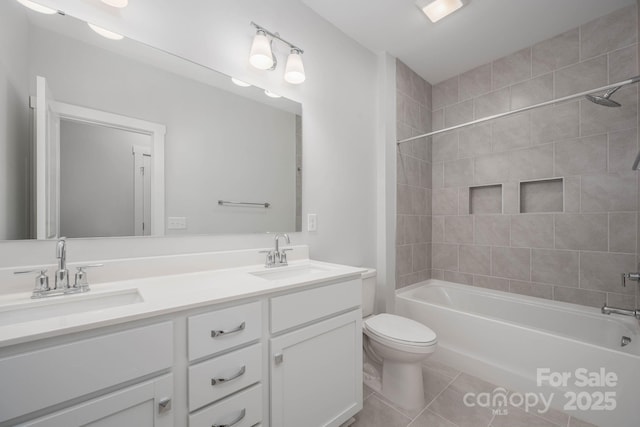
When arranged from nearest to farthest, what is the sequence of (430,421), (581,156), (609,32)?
(430,421) → (609,32) → (581,156)

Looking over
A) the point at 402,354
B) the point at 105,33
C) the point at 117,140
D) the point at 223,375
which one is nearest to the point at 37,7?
the point at 105,33

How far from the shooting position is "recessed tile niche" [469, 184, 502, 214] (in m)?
2.46

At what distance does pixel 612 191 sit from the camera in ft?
6.19

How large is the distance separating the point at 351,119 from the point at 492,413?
212cm

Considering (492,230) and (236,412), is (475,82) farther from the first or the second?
(236,412)

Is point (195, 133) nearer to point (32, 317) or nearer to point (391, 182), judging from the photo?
point (32, 317)

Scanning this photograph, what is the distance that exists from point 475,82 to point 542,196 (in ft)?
4.03

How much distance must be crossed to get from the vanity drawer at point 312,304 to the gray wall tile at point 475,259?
1692mm

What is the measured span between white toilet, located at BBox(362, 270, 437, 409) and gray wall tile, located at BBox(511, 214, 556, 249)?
1.33 metres

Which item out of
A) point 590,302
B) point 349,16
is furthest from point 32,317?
point 590,302

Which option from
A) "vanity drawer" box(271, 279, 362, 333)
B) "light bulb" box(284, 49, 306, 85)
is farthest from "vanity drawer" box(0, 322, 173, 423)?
"light bulb" box(284, 49, 306, 85)

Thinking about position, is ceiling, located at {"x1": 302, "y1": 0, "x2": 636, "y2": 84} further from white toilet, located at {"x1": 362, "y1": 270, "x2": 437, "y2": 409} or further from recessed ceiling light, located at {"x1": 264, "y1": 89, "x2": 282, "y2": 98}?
white toilet, located at {"x1": 362, "y1": 270, "x2": 437, "y2": 409}

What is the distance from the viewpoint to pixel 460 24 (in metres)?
1.99

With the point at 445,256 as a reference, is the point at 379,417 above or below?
below
